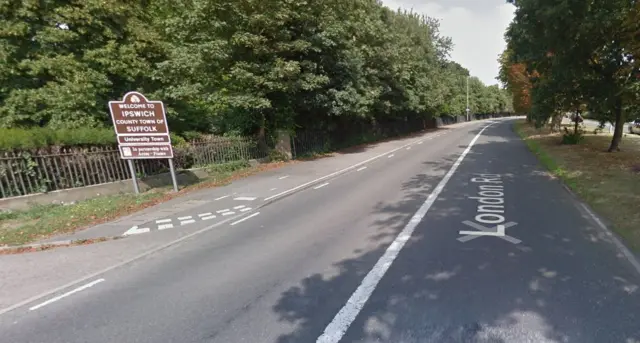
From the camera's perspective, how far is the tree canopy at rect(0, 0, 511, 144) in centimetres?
1224

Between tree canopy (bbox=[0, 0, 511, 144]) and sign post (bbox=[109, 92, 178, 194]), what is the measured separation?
3.98 meters

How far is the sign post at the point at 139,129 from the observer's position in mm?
9242

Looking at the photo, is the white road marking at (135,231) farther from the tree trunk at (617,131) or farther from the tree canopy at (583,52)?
the tree trunk at (617,131)

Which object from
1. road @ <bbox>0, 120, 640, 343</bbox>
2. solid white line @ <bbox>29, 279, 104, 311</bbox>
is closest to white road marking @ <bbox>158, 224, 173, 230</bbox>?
road @ <bbox>0, 120, 640, 343</bbox>

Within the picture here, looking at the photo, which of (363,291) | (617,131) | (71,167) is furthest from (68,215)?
(617,131)

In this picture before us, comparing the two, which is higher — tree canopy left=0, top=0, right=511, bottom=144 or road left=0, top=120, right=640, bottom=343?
tree canopy left=0, top=0, right=511, bottom=144

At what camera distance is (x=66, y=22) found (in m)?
12.4

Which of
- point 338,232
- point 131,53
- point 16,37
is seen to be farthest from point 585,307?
point 16,37

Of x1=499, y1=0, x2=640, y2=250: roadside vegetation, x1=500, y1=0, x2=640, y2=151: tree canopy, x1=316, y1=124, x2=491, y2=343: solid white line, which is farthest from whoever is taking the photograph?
x1=500, y1=0, x2=640, y2=151: tree canopy

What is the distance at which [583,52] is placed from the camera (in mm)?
12031

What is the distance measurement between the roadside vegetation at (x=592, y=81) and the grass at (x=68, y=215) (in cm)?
1000

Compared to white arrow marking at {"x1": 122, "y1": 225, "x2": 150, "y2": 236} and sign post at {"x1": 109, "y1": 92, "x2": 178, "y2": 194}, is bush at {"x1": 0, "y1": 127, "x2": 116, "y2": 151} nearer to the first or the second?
sign post at {"x1": 109, "y1": 92, "x2": 178, "y2": 194}

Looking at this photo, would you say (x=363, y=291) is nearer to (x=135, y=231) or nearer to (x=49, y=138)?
(x=135, y=231)

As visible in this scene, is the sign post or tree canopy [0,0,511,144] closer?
the sign post
